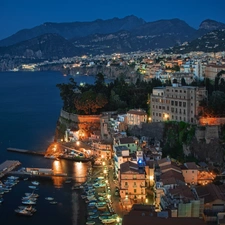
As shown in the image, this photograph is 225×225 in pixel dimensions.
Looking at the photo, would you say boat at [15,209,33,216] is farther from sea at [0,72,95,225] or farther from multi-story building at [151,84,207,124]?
multi-story building at [151,84,207,124]

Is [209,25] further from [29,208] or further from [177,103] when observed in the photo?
[29,208]

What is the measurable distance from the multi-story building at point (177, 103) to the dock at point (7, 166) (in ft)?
21.5

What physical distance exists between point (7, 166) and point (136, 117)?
20.2ft

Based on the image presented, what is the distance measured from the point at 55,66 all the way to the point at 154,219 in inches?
3157

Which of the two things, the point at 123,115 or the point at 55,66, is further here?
the point at 55,66

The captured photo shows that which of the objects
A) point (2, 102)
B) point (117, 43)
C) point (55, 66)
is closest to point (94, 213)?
point (2, 102)

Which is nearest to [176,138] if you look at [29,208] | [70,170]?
[70,170]

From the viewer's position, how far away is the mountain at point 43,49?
115012 millimetres

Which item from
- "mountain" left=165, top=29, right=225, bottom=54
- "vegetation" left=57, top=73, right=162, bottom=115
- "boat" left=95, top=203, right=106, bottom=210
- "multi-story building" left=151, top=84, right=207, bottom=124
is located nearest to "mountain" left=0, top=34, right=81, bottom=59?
"mountain" left=165, top=29, right=225, bottom=54

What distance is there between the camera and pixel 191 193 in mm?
12383

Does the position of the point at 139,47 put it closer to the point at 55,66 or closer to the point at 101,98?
the point at 55,66

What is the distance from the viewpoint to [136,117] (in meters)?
19.1

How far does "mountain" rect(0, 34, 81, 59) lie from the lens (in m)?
115

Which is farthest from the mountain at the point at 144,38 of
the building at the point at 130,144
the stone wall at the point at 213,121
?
the building at the point at 130,144
